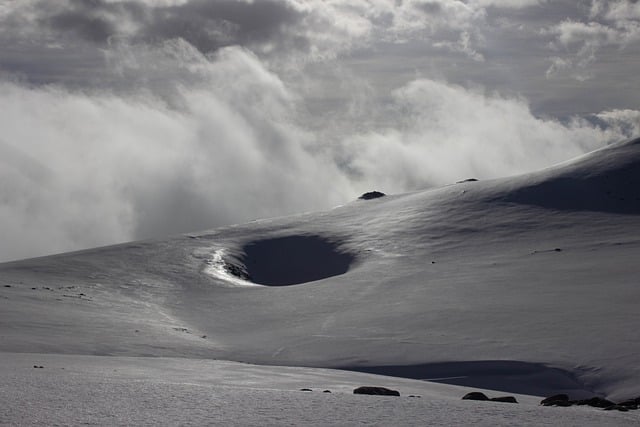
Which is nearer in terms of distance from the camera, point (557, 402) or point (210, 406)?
point (210, 406)

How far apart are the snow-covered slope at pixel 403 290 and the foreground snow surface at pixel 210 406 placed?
5.84m

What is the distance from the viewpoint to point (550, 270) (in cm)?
2942

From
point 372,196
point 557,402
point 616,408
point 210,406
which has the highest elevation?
point 372,196

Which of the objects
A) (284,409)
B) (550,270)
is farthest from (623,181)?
(284,409)

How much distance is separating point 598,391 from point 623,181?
27.3m

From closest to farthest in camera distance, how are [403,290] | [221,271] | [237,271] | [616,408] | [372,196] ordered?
1. [616,408]
2. [403,290]
3. [221,271]
4. [237,271]
5. [372,196]

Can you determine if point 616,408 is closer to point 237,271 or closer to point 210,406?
point 210,406

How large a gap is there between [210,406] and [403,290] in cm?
1865

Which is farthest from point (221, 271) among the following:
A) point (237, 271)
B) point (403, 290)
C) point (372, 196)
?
point (372, 196)

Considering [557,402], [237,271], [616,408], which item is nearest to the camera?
[616,408]

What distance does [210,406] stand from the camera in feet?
35.6

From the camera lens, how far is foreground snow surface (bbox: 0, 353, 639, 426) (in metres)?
9.91

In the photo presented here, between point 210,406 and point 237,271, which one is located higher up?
point 237,271

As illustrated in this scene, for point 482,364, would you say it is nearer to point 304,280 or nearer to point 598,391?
point 598,391
